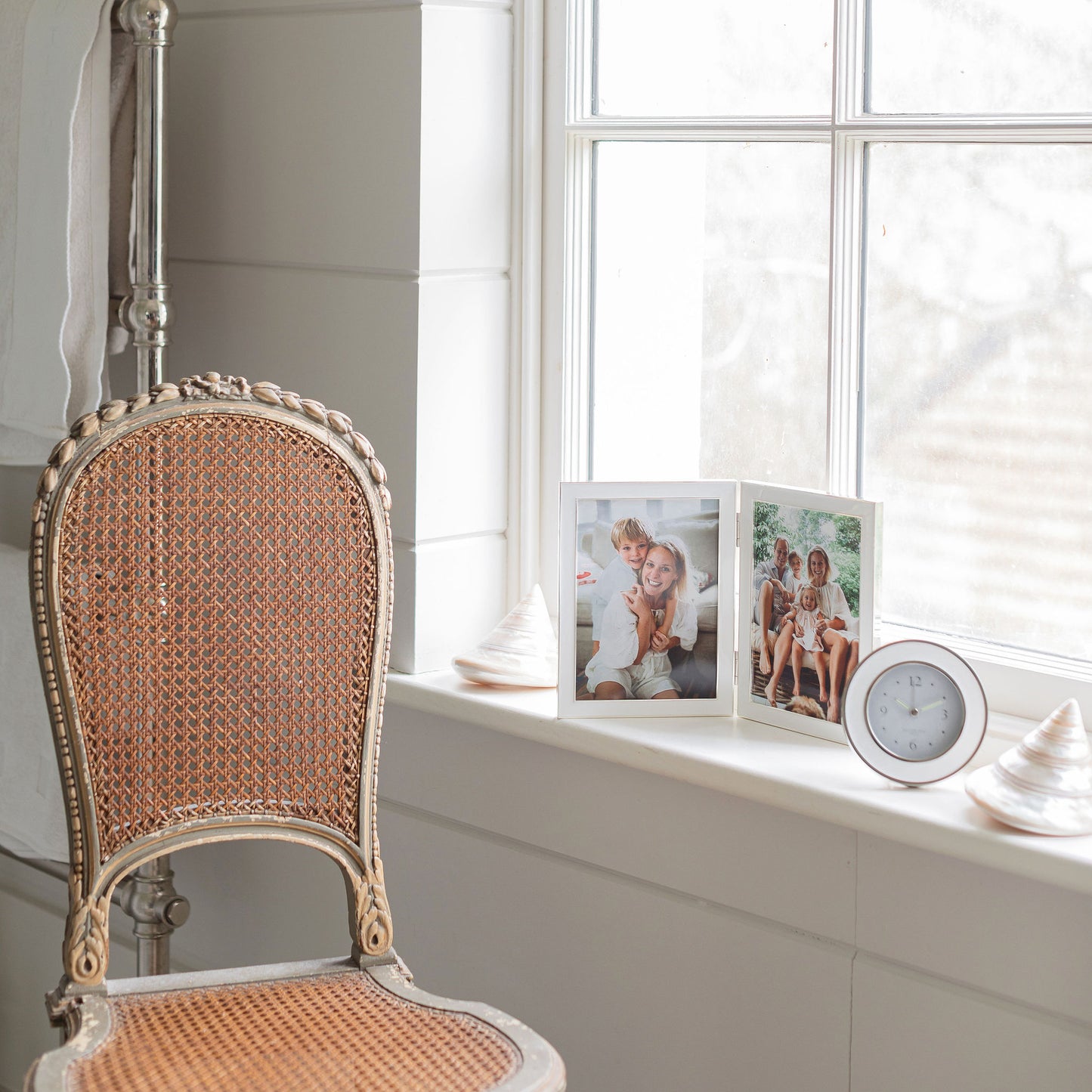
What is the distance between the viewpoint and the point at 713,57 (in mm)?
1511

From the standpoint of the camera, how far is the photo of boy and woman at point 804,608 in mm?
1346

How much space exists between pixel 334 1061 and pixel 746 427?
788 mm

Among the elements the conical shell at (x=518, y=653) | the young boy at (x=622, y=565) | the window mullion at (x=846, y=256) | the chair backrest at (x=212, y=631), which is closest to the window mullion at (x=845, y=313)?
the window mullion at (x=846, y=256)

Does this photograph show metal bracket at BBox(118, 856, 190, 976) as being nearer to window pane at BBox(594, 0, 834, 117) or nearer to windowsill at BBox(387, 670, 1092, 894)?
windowsill at BBox(387, 670, 1092, 894)

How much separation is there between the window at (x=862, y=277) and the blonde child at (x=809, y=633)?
12cm

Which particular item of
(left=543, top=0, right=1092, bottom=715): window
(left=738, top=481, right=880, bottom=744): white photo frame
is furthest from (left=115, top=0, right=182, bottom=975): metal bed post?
(left=738, top=481, right=880, bottom=744): white photo frame

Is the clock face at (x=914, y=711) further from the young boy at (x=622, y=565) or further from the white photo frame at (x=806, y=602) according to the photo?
the young boy at (x=622, y=565)

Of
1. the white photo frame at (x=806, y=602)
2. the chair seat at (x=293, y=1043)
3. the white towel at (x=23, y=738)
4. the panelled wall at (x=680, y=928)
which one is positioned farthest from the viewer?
the white towel at (x=23, y=738)

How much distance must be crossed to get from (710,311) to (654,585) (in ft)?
1.08

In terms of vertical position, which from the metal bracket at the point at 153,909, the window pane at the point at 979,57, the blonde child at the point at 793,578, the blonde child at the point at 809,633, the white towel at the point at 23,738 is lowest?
the metal bracket at the point at 153,909

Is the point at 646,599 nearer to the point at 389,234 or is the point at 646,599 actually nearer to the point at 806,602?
the point at 806,602

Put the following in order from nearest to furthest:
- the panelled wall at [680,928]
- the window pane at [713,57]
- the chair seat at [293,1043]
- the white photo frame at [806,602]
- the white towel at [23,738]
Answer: the chair seat at [293,1043] < the panelled wall at [680,928] < the white photo frame at [806,602] < the window pane at [713,57] < the white towel at [23,738]

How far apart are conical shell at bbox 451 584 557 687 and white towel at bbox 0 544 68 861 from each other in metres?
0.53

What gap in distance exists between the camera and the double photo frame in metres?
1.41
